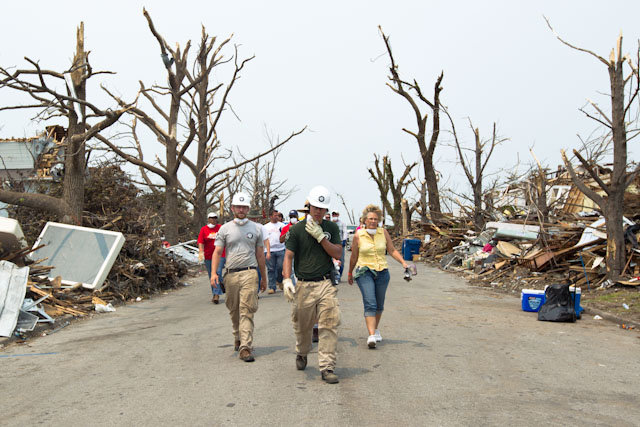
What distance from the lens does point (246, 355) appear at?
696cm

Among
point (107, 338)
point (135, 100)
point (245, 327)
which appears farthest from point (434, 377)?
point (135, 100)

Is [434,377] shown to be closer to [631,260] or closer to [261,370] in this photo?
[261,370]

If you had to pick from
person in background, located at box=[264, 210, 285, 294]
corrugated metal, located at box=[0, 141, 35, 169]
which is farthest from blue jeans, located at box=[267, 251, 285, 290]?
corrugated metal, located at box=[0, 141, 35, 169]

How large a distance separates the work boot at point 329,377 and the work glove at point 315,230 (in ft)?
4.30

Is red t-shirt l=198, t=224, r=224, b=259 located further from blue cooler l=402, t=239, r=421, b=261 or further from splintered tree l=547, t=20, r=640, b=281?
blue cooler l=402, t=239, r=421, b=261

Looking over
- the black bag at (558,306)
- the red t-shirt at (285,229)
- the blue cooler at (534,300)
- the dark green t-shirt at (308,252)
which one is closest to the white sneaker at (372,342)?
the dark green t-shirt at (308,252)

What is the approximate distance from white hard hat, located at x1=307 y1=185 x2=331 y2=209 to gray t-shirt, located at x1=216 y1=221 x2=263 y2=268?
1367 mm

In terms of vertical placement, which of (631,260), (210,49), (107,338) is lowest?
(107,338)

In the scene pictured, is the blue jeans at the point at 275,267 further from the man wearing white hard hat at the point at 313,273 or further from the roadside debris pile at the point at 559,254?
the man wearing white hard hat at the point at 313,273

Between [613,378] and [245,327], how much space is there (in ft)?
13.1

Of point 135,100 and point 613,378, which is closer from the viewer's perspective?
point 613,378

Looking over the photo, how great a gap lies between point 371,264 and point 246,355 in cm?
195

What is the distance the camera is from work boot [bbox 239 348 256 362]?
6.94 m

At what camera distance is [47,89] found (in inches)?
547
